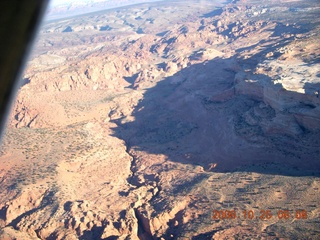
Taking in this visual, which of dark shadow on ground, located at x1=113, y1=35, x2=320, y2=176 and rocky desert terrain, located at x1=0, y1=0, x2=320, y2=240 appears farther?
dark shadow on ground, located at x1=113, y1=35, x2=320, y2=176

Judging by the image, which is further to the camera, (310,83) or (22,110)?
(22,110)

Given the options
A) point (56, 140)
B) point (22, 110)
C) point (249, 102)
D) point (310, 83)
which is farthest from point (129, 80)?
point (310, 83)

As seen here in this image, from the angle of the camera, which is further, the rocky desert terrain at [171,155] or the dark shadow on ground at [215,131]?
the dark shadow on ground at [215,131]

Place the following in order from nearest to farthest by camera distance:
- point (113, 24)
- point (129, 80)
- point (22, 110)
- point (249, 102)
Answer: point (249, 102) < point (22, 110) < point (129, 80) < point (113, 24)

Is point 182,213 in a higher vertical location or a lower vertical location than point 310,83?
lower

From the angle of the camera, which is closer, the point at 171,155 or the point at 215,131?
the point at 171,155

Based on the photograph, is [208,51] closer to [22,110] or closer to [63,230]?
[22,110]

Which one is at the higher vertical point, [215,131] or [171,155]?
[215,131]

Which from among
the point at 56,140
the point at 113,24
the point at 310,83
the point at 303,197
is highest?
the point at 310,83
